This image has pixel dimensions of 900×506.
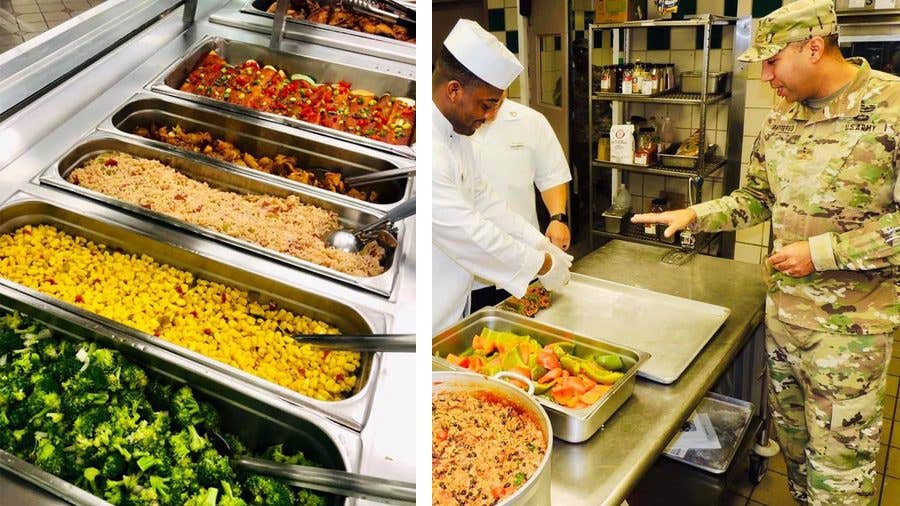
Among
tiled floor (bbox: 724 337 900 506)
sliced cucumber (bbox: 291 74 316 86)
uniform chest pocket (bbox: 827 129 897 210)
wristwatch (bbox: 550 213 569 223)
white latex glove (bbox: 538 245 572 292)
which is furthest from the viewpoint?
tiled floor (bbox: 724 337 900 506)

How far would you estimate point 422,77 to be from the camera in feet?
2.79

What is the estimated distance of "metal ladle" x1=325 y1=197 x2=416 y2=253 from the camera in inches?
37.4

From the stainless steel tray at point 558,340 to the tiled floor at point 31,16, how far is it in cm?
84

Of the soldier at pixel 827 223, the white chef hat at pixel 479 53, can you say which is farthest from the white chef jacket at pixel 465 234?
the soldier at pixel 827 223

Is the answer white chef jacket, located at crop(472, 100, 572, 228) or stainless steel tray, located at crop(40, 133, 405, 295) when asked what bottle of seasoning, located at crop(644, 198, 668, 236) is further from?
stainless steel tray, located at crop(40, 133, 405, 295)

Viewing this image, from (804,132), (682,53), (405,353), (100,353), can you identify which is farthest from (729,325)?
(100,353)

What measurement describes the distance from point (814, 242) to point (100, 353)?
1.77 metres

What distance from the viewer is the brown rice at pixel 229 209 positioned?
0.95 meters

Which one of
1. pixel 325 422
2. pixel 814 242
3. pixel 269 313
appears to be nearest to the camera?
pixel 325 422

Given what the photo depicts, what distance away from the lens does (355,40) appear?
1.12m

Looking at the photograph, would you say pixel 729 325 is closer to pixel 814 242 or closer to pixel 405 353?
pixel 814 242

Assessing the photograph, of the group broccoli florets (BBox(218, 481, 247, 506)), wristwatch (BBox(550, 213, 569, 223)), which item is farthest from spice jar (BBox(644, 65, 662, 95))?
broccoli florets (BBox(218, 481, 247, 506))

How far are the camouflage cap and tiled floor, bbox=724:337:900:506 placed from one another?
165 centimetres

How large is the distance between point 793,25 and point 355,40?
1249 mm
